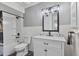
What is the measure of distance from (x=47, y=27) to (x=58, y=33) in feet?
1.04

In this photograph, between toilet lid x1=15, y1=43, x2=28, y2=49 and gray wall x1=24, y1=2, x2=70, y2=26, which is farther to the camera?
toilet lid x1=15, y1=43, x2=28, y2=49

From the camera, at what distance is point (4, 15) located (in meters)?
1.62

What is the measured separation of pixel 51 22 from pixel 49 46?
2.05 ft

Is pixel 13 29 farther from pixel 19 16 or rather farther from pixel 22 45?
pixel 22 45

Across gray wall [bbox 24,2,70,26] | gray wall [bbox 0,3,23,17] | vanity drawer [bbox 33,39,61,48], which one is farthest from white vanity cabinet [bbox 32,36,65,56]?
gray wall [bbox 0,3,23,17]

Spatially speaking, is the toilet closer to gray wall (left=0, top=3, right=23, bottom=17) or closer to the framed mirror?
the framed mirror

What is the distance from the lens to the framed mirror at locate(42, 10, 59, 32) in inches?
63.9

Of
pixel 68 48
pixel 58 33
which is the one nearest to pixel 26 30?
pixel 58 33

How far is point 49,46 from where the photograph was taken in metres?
1.40

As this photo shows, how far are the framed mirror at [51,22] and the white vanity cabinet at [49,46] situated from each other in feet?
1.00

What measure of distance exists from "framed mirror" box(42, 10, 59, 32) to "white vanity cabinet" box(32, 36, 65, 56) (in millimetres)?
304

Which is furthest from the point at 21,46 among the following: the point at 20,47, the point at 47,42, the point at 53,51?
the point at 53,51

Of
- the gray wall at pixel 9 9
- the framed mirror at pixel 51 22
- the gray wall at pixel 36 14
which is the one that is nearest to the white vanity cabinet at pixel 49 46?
the framed mirror at pixel 51 22

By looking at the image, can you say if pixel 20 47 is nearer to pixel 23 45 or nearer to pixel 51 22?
pixel 23 45
